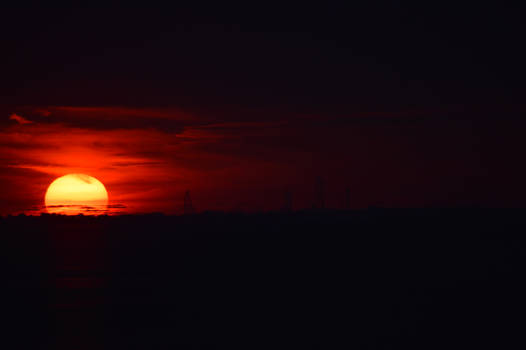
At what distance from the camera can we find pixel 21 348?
121 ft

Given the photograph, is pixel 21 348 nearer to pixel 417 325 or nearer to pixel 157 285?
pixel 417 325

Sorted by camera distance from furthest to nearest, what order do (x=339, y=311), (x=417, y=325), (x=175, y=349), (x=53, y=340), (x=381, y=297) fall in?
(x=381, y=297), (x=339, y=311), (x=417, y=325), (x=53, y=340), (x=175, y=349)

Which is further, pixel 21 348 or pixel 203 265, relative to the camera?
pixel 203 265

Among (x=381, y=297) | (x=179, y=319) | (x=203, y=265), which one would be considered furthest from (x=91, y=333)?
(x=203, y=265)

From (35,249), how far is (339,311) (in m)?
111

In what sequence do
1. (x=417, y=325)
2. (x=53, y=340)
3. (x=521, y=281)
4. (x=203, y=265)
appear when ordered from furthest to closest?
(x=203, y=265) → (x=521, y=281) → (x=417, y=325) → (x=53, y=340)

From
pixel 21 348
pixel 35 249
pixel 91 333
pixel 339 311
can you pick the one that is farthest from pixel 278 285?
pixel 35 249

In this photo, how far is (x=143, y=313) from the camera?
162 feet

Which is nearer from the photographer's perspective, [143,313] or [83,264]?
[143,313]

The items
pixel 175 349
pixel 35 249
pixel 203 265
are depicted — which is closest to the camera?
pixel 175 349

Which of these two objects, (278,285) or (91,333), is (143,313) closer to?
(91,333)

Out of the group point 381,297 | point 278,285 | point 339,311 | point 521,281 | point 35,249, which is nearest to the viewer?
point 339,311

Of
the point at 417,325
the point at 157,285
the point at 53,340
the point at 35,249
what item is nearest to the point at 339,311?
the point at 417,325

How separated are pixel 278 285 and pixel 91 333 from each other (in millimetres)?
28762
